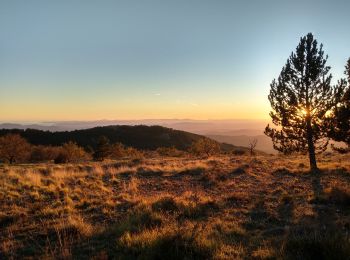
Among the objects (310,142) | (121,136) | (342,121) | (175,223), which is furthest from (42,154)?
(121,136)

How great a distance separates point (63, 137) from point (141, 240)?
128m

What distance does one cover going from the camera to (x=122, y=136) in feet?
472

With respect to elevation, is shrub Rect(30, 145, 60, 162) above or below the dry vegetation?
below

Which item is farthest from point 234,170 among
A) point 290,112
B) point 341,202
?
point 341,202

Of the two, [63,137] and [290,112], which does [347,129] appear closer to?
[290,112]

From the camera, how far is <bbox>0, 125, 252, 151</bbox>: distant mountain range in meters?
121

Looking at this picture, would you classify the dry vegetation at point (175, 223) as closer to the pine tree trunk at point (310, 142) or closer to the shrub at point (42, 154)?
the pine tree trunk at point (310, 142)

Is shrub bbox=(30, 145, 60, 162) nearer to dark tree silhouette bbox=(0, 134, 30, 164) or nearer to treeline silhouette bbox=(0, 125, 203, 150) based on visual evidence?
dark tree silhouette bbox=(0, 134, 30, 164)

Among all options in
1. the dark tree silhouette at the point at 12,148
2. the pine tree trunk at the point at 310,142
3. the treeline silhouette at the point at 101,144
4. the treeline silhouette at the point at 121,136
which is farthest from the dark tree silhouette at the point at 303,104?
the treeline silhouette at the point at 121,136

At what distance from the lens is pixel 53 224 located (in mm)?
8641

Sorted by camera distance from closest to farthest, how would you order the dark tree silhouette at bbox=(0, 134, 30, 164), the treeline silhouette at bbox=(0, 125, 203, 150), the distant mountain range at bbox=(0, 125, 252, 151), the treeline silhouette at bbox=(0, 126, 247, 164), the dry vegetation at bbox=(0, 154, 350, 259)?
1. the dry vegetation at bbox=(0, 154, 350, 259)
2. the dark tree silhouette at bbox=(0, 134, 30, 164)
3. the treeline silhouette at bbox=(0, 126, 247, 164)
4. the treeline silhouette at bbox=(0, 125, 203, 150)
5. the distant mountain range at bbox=(0, 125, 252, 151)

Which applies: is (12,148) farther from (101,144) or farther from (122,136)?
(122,136)

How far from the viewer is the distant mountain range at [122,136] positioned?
12129cm

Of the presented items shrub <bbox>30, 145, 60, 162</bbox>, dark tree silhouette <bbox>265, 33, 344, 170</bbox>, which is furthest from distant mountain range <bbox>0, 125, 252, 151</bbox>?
dark tree silhouette <bbox>265, 33, 344, 170</bbox>
